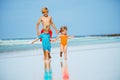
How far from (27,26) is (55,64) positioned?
870 mm

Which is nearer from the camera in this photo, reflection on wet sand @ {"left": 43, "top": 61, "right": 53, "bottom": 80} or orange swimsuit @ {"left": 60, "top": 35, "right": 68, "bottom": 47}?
reflection on wet sand @ {"left": 43, "top": 61, "right": 53, "bottom": 80}

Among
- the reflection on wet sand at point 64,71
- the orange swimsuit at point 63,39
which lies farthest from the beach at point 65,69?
the orange swimsuit at point 63,39

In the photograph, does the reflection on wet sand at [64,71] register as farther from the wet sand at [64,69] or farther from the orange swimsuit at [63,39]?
the orange swimsuit at [63,39]

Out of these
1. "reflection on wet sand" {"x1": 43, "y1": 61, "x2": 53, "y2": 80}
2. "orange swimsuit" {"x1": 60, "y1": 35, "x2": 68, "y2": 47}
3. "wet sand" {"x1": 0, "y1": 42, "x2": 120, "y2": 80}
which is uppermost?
"orange swimsuit" {"x1": 60, "y1": 35, "x2": 68, "y2": 47}

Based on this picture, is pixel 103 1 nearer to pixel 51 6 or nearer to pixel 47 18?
pixel 51 6

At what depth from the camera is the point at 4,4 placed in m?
3.54

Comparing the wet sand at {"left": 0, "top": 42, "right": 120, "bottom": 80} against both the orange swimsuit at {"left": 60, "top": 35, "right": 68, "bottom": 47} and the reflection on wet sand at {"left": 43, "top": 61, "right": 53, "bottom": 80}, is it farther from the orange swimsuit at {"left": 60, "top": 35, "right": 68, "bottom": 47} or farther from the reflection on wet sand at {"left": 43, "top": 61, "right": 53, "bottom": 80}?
the orange swimsuit at {"left": 60, "top": 35, "right": 68, "bottom": 47}

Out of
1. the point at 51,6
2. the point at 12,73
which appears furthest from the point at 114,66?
the point at 51,6

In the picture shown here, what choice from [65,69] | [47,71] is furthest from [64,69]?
[47,71]

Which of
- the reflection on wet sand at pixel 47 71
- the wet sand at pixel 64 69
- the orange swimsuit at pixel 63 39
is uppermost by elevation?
the orange swimsuit at pixel 63 39

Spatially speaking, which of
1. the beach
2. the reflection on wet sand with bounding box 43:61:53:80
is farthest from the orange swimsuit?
the reflection on wet sand with bounding box 43:61:53:80

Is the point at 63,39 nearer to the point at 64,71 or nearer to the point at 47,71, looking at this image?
the point at 64,71

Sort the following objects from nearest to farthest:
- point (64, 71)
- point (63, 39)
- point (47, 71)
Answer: point (47, 71), point (64, 71), point (63, 39)

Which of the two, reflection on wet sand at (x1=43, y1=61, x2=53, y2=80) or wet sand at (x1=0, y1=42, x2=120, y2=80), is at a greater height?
reflection on wet sand at (x1=43, y1=61, x2=53, y2=80)
